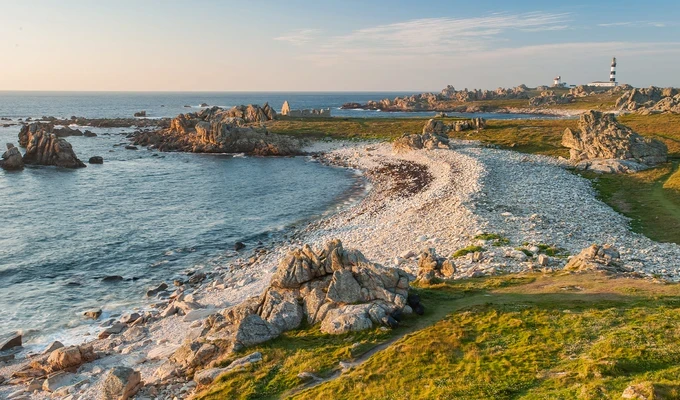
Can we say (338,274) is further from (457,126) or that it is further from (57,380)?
(457,126)

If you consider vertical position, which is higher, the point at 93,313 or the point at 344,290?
the point at 344,290

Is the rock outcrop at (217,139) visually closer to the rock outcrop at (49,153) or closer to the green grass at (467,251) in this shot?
the rock outcrop at (49,153)

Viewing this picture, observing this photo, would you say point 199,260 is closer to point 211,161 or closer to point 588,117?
point 211,161

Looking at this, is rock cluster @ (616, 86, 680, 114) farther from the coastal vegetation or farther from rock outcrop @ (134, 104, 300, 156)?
rock outcrop @ (134, 104, 300, 156)

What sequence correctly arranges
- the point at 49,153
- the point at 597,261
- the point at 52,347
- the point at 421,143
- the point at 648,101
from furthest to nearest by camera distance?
the point at 648,101
the point at 421,143
the point at 49,153
the point at 597,261
the point at 52,347

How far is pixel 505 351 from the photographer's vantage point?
18156 millimetres

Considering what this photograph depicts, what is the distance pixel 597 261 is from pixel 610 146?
1999 inches

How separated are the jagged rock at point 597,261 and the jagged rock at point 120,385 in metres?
24.8

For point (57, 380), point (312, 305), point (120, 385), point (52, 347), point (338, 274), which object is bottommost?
point (52, 347)

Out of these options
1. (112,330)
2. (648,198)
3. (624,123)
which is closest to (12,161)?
(112,330)

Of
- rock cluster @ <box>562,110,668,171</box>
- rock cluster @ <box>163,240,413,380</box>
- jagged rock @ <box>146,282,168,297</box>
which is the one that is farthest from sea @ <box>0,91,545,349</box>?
rock cluster @ <box>562,110,668,171</box>

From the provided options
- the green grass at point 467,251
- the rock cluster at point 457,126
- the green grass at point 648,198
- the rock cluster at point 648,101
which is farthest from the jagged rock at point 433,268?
the rock cluster at point 648,101

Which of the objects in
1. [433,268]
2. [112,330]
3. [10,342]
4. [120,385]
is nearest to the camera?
[120,385]

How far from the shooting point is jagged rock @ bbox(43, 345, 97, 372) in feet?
75.7
